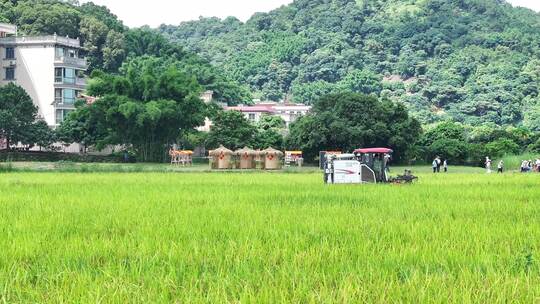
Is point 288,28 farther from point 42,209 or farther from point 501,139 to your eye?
point 42,209

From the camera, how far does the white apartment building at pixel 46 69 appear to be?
207ft

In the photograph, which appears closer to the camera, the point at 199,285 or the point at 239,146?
the point at 199,285

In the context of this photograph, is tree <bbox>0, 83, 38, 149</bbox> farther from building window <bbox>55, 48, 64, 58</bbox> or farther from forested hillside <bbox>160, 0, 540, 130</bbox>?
forested hillside <bbox>160, 0, 540, 130</bbox>

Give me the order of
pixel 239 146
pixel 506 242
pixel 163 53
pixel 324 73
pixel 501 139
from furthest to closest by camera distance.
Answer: pixel 324 73 → pixel 163 53 → pixel 501 139 → pixel 239 146 → pixel 506 242

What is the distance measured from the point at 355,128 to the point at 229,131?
9835 millimetres

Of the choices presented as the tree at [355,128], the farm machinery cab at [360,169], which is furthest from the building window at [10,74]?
the farm machinery cab at [360,169]

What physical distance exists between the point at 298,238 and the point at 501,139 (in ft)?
194

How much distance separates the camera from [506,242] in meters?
7.17

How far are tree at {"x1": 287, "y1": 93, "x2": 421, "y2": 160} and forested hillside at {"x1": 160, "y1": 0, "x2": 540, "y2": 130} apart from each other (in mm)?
60240

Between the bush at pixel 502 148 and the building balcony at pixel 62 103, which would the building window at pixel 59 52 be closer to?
the building balcony at pixel 62 103

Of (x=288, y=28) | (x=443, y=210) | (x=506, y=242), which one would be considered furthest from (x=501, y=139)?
(x=288, y=28)

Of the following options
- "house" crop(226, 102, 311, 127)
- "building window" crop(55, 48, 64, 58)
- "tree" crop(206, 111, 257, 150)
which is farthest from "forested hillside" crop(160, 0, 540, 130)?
"building window" crop(55, 48, 64, 58)

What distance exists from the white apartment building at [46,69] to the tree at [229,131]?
→ 53.8 feet

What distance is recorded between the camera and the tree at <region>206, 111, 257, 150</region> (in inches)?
2147
